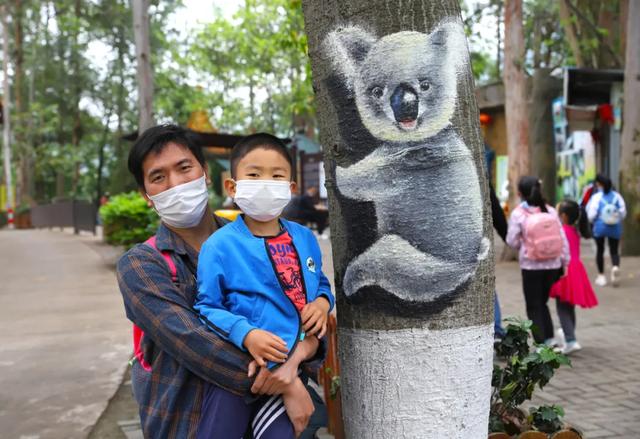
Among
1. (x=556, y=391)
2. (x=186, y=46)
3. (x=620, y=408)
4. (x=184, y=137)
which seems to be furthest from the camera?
(x=186, y=46)

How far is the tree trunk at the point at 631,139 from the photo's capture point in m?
13.4

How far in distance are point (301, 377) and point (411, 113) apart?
844 mm

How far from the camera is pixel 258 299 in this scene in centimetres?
203

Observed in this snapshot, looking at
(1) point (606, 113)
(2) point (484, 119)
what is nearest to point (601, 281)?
(1) point (606, 113)

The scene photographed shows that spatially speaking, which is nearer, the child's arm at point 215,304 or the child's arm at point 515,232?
the child's arm at point 215,304

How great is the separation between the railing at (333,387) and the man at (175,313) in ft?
4.81

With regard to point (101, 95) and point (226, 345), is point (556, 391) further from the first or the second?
point (101, 95)

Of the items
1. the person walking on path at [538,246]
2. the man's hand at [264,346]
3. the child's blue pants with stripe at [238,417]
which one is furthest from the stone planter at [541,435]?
the person walking on path at [538,246]

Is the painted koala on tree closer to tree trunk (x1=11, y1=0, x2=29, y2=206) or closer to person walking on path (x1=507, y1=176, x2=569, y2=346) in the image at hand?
person walking on path (x1=507, y1=176, x2=569, y2=346)

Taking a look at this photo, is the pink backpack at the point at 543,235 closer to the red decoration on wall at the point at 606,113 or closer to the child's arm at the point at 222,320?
the child's arm at the point at 222,320

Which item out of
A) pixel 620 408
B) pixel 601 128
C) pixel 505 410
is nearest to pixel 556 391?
pixel 620 408

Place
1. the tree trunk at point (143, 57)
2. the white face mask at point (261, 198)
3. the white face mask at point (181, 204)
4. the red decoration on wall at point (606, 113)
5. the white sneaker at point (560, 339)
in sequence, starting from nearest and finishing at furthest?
the white face mask at point (261, 198) < the white face mask at point (181, 204) < the white sneaker at point (560, 339) < the tree trunk at point (143, 57) < the red decoration on wall at point (606, 113)

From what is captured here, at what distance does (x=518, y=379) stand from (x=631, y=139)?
11.6 m

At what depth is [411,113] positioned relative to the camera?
211cm
